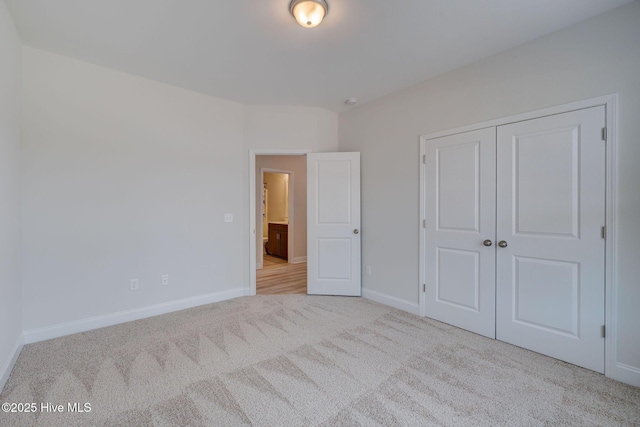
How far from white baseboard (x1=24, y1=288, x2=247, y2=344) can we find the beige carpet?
10 centimetres

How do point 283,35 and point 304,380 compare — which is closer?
point 304,380

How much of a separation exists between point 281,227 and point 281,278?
7.23ft

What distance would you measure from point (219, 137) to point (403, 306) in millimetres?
3169

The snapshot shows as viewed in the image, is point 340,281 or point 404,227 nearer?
point 404,227

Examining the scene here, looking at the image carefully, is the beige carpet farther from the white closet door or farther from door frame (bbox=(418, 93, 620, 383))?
the white closet door

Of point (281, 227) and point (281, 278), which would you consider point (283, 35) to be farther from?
point (281, 227)

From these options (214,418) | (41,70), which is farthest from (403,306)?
(41,70)

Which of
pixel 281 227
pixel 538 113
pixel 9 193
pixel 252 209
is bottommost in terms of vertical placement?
pixel 281 227

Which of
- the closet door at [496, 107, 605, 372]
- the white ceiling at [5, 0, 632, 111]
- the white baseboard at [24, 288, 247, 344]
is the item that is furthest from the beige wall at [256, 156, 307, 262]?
the closet door at [496, 107, 605, 372]

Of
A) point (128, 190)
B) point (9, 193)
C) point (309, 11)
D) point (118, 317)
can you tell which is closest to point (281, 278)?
point (118, 317)

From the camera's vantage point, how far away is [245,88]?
332 cm

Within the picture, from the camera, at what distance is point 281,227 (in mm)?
6938

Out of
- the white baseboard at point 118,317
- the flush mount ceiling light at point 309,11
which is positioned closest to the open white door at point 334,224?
the white baseboard at point 118,317

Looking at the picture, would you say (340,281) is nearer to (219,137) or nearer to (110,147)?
(219,137)
